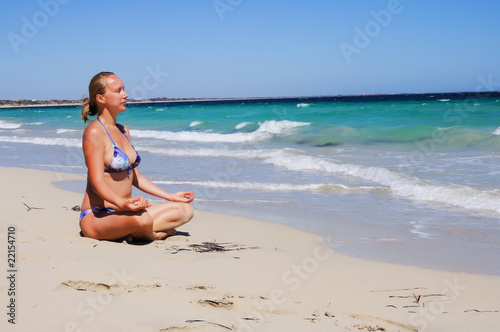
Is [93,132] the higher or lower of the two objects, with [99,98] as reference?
lower

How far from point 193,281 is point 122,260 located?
28.5 inches

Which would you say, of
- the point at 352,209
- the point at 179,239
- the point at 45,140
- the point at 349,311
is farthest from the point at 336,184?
the point at 45,140

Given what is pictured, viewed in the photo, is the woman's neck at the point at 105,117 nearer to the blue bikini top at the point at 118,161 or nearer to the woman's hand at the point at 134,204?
the blue bikini top at the point at 118,161

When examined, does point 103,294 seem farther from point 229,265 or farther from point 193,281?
point 229,265

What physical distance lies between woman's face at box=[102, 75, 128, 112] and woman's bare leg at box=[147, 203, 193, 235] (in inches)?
40.4

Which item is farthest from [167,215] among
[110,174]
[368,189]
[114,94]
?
[368,189]

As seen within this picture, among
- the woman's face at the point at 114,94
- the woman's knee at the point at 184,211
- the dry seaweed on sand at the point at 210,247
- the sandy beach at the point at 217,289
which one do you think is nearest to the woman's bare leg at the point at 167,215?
the woman's knee at the point at 184,211

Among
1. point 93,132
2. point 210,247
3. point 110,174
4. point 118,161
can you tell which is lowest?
point 210,247

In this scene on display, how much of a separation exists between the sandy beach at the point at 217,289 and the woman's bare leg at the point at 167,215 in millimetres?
152

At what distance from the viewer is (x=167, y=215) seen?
16.6 feet

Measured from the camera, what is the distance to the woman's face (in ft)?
15.2

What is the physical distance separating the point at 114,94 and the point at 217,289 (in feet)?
6.69

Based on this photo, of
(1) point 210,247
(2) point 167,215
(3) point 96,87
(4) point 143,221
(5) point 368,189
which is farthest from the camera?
(5) point 368,189

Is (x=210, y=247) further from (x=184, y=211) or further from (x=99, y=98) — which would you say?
(x=99, y=98)
